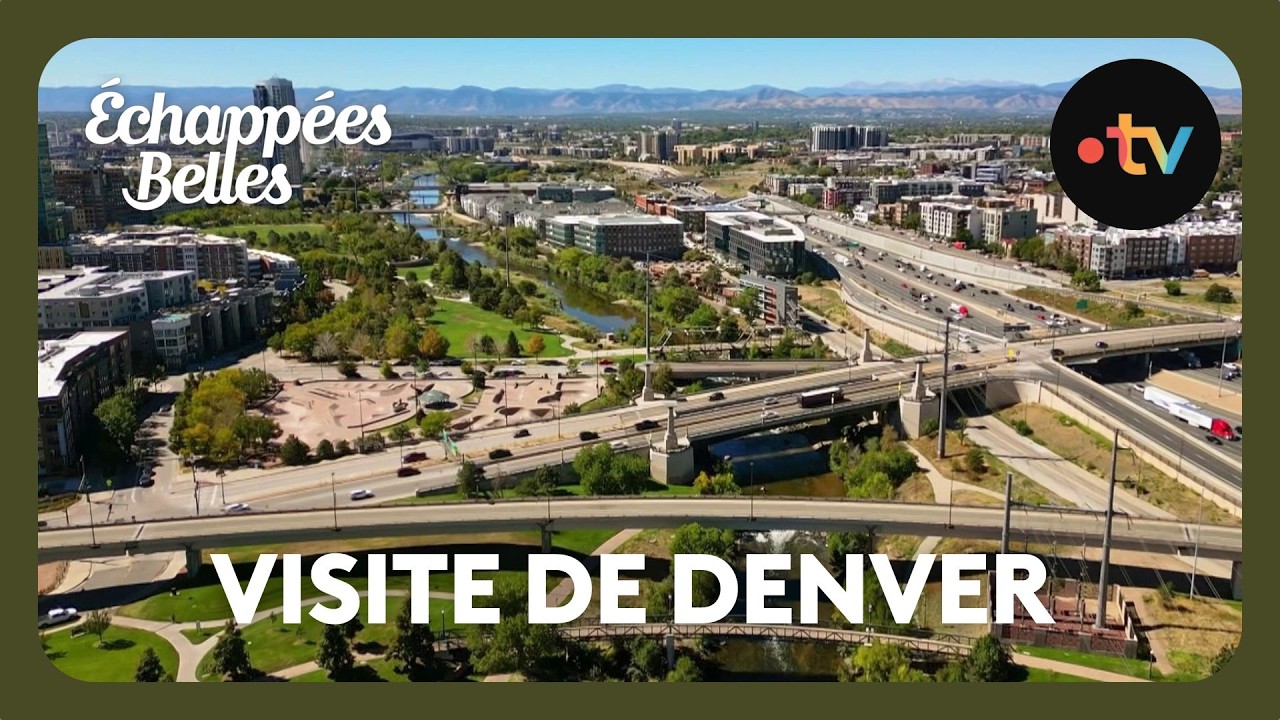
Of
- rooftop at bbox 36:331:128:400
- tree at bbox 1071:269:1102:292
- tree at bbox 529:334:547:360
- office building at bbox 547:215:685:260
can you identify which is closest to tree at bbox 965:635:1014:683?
rooftop at bbox 36:331:128:400

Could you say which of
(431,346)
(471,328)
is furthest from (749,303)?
(431,346)

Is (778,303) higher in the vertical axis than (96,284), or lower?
lower

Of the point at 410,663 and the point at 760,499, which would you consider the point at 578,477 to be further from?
the point at 410,663

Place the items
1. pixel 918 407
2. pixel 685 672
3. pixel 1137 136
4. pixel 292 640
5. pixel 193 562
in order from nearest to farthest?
pixel 1137 136, pixel 685 672, pixel 292 640, pixel 193 562, pixel 918 407

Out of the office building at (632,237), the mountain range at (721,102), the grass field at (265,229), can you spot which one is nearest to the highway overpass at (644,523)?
the grass field at (265,229)

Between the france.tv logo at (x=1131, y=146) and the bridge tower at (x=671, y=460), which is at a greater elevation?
the france.tv logo at (x=1131, y=146)

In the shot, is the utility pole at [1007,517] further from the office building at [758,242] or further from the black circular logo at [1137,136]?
the office building at [758,242]

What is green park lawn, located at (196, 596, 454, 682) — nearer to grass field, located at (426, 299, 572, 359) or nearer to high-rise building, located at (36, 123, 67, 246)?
grass field, located at (426, 299, 572, 359)

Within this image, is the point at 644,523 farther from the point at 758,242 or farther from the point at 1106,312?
the point at 758,242
